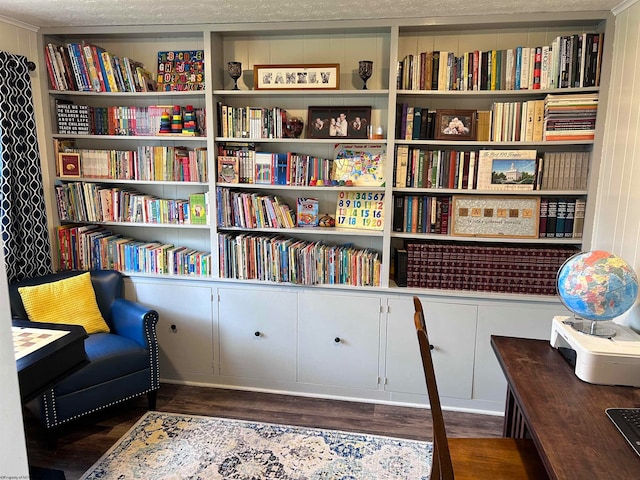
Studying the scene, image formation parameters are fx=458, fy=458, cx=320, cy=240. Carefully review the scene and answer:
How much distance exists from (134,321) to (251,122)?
4.65 ft

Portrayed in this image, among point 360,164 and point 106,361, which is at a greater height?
point 360,164

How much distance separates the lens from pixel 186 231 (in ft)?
10.8

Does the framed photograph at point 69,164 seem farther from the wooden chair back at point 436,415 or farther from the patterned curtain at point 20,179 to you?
the wooden chair back at point 436,415

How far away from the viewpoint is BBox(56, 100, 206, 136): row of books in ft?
9.86

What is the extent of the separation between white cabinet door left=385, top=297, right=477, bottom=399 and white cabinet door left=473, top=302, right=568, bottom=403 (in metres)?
0.05

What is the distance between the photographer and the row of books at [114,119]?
9.86 ft

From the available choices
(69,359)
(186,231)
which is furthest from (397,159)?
(69,359)

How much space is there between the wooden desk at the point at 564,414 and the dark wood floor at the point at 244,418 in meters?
0.86

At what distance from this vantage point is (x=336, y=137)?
2.87m

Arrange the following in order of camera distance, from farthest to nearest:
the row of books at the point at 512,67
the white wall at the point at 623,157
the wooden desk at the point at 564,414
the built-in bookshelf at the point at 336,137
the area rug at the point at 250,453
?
the built-in bookshelf at the point at 336,137
the row of books at the point at 512,67
the area rug at the point at 250,453
the white wall at the point at 623,157
the wooden desk at the point at 564,414

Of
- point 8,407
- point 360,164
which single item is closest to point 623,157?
point 360,164

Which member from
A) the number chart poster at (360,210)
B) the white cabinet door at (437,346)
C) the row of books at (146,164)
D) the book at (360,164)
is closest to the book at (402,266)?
the white cabinet door at (437,346)

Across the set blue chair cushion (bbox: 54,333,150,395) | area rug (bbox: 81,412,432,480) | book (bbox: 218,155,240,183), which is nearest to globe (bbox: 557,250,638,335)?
area rug (bbox: 81,412,432,480)

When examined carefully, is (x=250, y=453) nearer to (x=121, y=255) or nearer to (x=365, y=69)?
(x=121, y=255)
